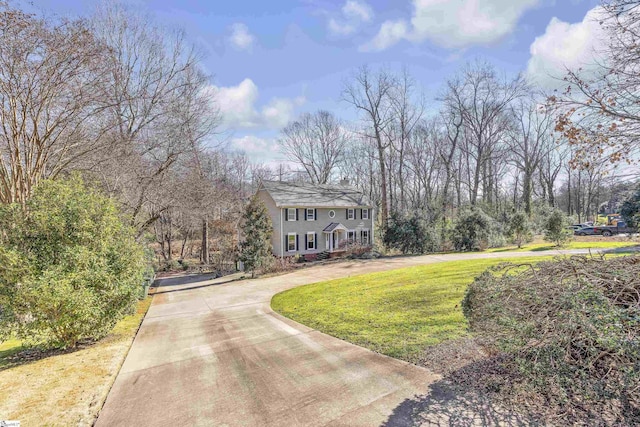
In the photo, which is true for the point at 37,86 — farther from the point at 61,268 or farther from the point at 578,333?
the point at 578,333

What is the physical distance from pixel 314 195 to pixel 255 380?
73.3ft

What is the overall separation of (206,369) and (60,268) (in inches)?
143

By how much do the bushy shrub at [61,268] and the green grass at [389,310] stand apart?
14.9ft

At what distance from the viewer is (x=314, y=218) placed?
83.6 ft

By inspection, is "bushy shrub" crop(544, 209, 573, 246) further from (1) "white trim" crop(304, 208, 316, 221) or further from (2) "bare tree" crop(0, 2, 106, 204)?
(2) "bare tree" crop(0, 2, 106, 204)

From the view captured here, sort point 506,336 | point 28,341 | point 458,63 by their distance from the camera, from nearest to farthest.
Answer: point 506,336 < point 28,341 < point 458,63

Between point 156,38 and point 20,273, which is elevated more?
point 156,38

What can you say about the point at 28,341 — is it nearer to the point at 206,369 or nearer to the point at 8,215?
the point at 8,215

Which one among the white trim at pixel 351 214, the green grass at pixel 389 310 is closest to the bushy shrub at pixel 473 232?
the white trim at pixel 351 214

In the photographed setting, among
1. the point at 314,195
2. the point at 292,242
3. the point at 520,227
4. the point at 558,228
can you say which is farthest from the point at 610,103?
the point at 314,195

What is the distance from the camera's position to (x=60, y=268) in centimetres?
608

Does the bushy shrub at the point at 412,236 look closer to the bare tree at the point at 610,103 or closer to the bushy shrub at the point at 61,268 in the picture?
the bare tree at the point at 610,103

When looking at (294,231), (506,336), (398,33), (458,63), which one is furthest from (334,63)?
(458,63)

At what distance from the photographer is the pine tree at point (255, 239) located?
58.3 feet
